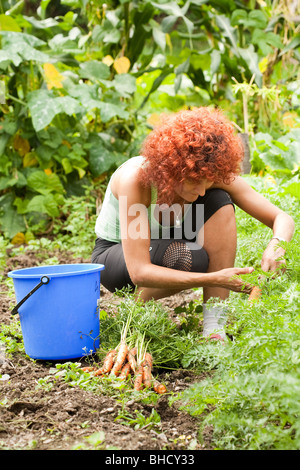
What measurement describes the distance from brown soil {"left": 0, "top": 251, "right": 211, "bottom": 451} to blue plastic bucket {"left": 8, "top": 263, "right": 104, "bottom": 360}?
0.11m

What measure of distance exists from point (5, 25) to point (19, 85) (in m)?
0.50

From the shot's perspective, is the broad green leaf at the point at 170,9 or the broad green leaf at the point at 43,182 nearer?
the broad green leaf at the point at 43,182

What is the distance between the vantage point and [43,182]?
4824 millimetres

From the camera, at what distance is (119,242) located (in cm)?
280

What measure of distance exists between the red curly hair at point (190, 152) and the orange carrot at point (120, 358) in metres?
0.61

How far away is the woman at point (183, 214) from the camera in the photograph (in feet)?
7.11

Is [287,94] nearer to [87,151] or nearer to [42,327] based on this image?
[87,151]

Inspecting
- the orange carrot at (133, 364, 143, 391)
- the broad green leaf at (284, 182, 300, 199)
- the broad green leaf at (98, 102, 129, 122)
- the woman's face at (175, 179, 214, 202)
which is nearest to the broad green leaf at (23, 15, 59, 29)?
the broad green leaf at (98, 102, 129, 122)

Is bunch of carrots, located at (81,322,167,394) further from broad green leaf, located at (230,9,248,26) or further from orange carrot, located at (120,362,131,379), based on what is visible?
broad green leaf, located at (230,9,248,26)

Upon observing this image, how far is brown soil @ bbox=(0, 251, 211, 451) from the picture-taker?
5.29ft

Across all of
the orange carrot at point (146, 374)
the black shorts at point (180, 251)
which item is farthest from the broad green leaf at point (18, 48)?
the orange carrot at point (146, 374)

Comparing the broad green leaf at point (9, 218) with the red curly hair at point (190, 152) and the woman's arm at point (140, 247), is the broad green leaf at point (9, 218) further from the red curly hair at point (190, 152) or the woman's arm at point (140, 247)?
the red curly hair at point (190, 152)

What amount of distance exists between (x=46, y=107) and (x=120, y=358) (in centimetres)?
287

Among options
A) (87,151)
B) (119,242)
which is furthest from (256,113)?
(119,242)
